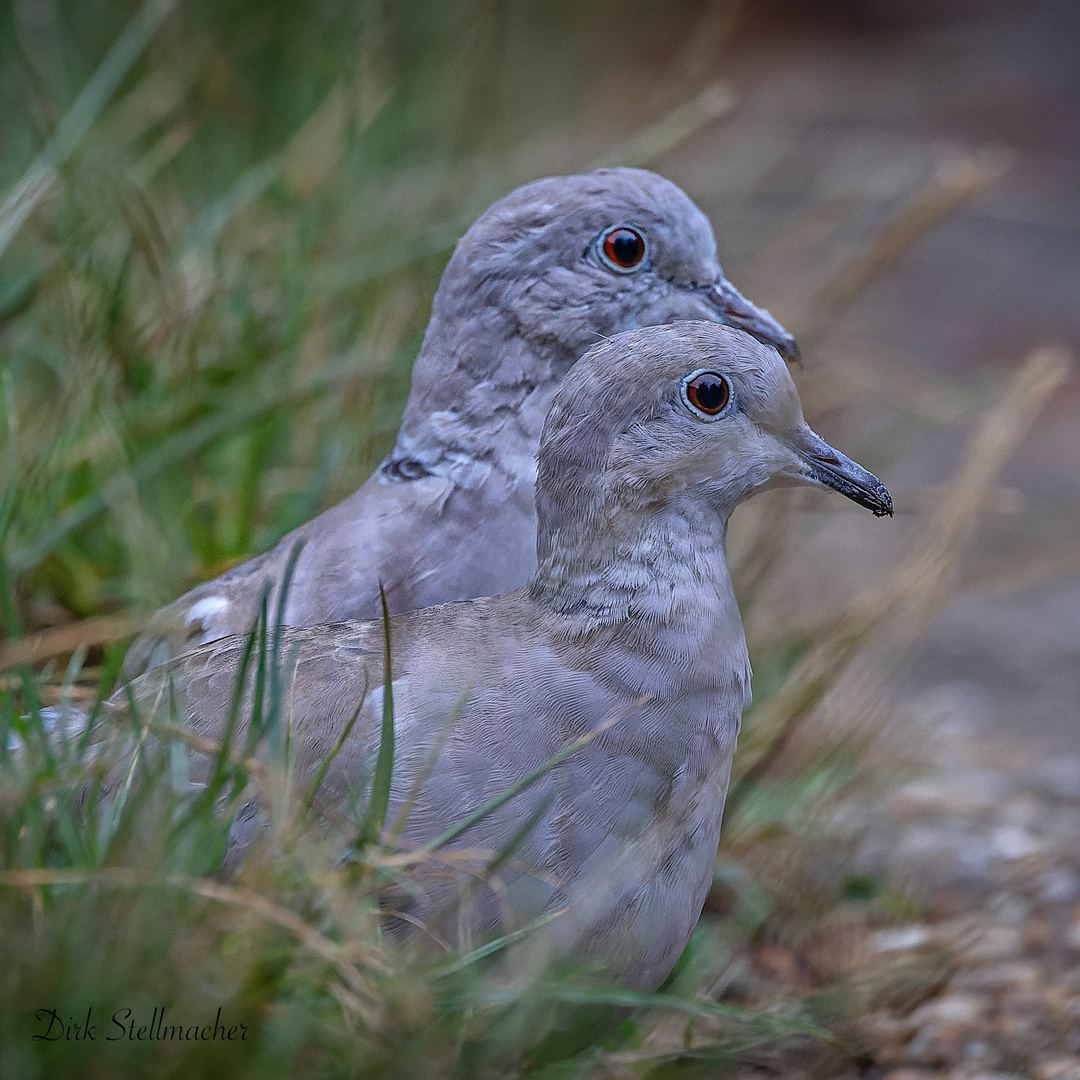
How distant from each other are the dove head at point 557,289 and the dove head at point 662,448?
375 mm

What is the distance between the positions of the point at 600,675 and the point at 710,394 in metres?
0.44

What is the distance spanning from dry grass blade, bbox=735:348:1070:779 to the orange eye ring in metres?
0.94

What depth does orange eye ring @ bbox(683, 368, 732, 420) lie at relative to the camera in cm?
205

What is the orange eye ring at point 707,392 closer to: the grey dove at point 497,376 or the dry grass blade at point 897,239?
the grey dove at point 497,376

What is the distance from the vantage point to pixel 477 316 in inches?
96.7

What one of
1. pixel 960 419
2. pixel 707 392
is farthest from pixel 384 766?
pixel 960 419

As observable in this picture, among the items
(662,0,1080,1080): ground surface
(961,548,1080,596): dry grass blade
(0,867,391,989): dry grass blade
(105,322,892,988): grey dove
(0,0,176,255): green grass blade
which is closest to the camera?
(0,867,391,989): dry grass blade

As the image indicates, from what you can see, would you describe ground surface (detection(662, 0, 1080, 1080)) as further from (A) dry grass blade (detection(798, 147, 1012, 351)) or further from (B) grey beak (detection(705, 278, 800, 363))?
(B) grey beak (detection(705, 278, 800, 363))

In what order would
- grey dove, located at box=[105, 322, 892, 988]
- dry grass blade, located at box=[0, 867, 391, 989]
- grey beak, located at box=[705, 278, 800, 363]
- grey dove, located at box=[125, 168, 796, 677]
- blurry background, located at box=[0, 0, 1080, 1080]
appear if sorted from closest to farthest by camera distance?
dry grass blade, located at box=[0, 867, 391, 989], grey dove, located at box=[105, 322, 892, 988], grey dove, located at box=[125, 168, 796, 677], grey beak, located at box=[705, 278, 800, 363], blurry background, located at box=[0, 0, 1080, 1080]

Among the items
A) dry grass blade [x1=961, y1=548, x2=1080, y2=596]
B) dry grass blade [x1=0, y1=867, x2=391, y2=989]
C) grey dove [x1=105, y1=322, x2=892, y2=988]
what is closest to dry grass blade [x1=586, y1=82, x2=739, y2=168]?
dry grass blade [x1=961, y1=548, x2=1080, y2=596]

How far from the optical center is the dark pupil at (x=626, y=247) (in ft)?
7.97

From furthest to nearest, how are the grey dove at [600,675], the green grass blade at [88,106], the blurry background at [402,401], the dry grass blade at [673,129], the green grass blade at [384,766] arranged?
the dry grass blade at [673,129], the green grass blade at [88,106], the blurry background at [402,401], the grey dove at [600,675], the green grass blade at [384,766]

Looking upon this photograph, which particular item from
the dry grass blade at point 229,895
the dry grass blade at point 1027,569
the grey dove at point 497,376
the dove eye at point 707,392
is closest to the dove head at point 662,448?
the dove eye at point 707,392

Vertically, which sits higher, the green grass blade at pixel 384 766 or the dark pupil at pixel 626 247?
the dark pupil at pixel 626 247
